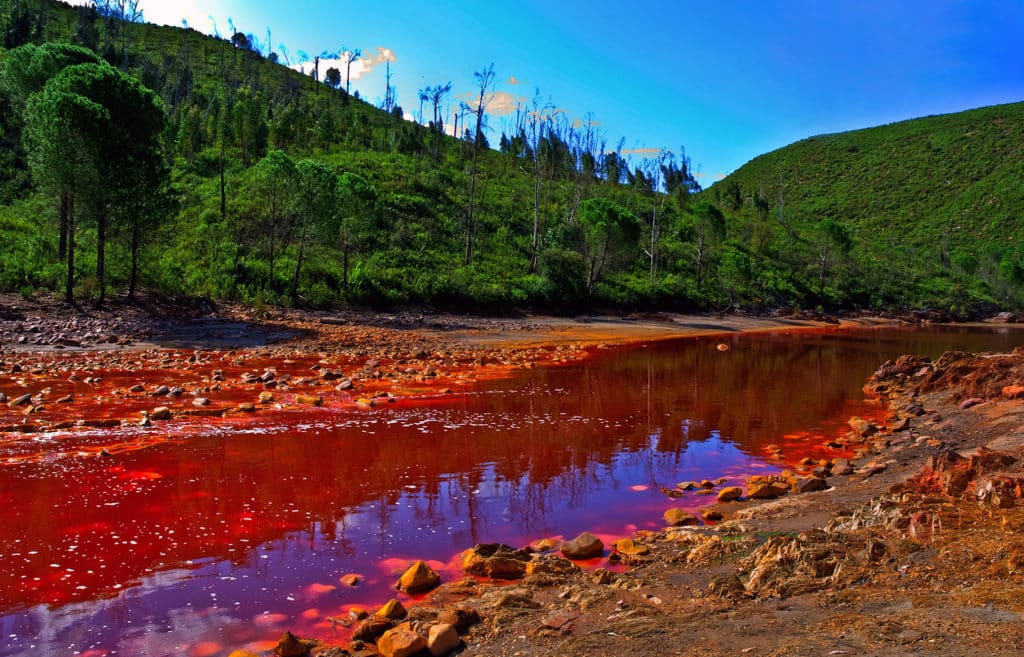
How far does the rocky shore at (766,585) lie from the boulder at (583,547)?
0.02m

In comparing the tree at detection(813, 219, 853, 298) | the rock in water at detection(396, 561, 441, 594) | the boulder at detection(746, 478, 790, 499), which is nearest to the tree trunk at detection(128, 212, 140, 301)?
the rock in water at detection(396, 561, 441, 594)

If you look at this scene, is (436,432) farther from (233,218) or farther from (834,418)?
(233,218)

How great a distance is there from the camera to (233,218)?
141 ft

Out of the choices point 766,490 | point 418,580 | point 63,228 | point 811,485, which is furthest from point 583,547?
point 63,228

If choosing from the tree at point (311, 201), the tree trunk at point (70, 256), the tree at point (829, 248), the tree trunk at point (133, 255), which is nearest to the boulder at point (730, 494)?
the tree trunk at point (70, 256)

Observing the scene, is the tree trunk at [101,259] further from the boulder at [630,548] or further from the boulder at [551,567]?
the boulder at [630,548]

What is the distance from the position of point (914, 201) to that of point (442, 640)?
131 meters

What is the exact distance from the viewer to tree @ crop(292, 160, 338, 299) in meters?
34.4

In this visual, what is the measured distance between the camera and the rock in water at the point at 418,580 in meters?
6.21

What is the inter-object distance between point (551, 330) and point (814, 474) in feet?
89.9

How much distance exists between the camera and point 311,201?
34781 millimetres

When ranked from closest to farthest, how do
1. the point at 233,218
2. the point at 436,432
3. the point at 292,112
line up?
the point at 436,432, the point at 233,218, the point at 292,112

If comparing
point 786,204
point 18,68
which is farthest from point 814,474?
point 786,204

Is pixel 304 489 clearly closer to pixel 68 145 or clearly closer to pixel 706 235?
pixel 68 145
